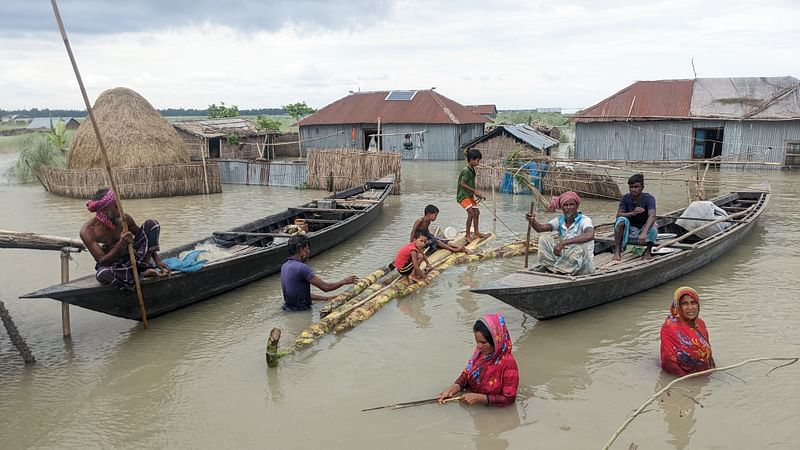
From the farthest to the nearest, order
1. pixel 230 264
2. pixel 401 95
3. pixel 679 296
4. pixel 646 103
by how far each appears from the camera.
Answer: pixel 401 95
pixel 646 103
pixel 230 264
pixel 679 296

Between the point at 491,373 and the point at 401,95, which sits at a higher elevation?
the point at 401,95

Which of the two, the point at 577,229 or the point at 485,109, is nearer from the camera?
the point at 577,229

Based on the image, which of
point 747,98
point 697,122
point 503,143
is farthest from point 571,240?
point 747,98

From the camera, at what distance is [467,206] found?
375 inches

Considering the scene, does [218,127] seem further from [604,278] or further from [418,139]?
[604,278]

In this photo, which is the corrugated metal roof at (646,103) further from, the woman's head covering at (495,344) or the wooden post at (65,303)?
the wooden post at (65,303)

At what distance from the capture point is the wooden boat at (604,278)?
580cm

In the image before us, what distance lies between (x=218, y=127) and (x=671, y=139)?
19150 mm

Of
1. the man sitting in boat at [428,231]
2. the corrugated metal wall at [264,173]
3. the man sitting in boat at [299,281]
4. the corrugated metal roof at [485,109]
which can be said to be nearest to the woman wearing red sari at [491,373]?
the man sitting in boat at [299,281]

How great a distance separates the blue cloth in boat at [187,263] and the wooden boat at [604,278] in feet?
11.6

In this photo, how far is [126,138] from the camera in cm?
1648

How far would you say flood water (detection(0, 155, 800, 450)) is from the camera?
4.31 m

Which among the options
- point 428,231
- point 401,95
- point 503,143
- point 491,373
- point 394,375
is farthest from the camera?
point 401,95

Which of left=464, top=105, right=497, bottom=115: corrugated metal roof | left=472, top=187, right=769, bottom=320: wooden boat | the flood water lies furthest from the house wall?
left=464, top=105, right=497, bottom=115: corrugated metal roof
